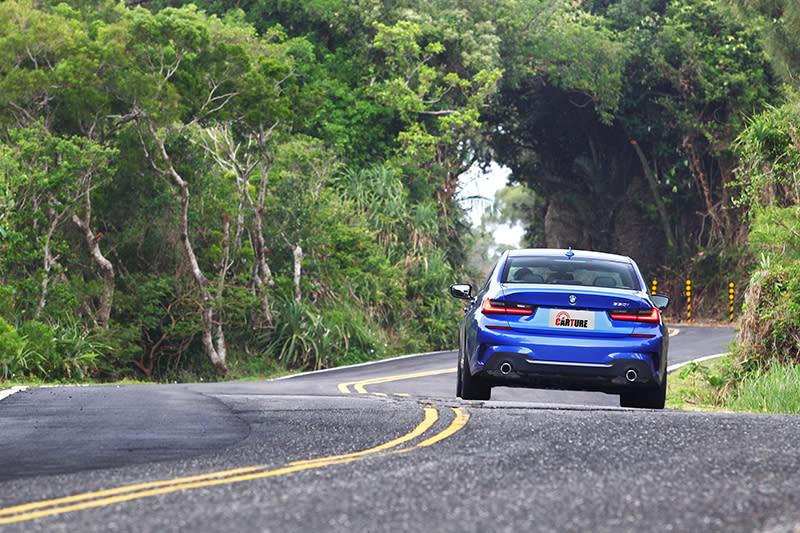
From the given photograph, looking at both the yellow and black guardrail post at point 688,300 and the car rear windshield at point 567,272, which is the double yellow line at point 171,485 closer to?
the car rear windshield at point 567,272

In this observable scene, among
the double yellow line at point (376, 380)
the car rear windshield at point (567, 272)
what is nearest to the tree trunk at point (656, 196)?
the double yellow line at point (376, 380)

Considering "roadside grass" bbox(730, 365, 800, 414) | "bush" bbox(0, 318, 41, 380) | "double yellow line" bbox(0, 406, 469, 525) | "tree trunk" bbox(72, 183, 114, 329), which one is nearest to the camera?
"double yellow line" bbox(0, 406, 469, 525)

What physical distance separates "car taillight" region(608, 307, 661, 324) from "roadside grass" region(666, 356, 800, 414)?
12.9ft

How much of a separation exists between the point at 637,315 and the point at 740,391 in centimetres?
578

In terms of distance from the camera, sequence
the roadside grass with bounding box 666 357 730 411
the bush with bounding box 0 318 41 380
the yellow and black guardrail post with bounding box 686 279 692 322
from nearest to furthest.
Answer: the roadside grass with bounding box 666 357 730 411
the bush with bounding box 0 318 41 380
the yellow and black guardrail post with bounding box 686 279 692 322

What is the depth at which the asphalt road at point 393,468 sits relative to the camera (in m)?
5.58

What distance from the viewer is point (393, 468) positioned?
722 cm

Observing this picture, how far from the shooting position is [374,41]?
36719mm

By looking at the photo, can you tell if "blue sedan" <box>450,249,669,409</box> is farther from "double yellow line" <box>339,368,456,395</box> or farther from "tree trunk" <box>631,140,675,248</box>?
"tree trunk" <box>631,140,675,248</box>

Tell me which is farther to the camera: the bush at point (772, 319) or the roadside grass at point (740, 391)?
the bush at point (772, 319)

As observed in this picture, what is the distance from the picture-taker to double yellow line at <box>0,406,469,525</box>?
586 centimetres

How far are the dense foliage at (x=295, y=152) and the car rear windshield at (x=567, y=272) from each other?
255 inches

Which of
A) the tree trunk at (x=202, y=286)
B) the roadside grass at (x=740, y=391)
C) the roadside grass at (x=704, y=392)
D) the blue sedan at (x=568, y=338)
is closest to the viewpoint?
the blue sedan at (x=568, y=338)

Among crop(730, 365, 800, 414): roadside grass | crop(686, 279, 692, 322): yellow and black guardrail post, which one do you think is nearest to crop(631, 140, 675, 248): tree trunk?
crop(686, 279, 692, 322): yellow and black guardrail post
